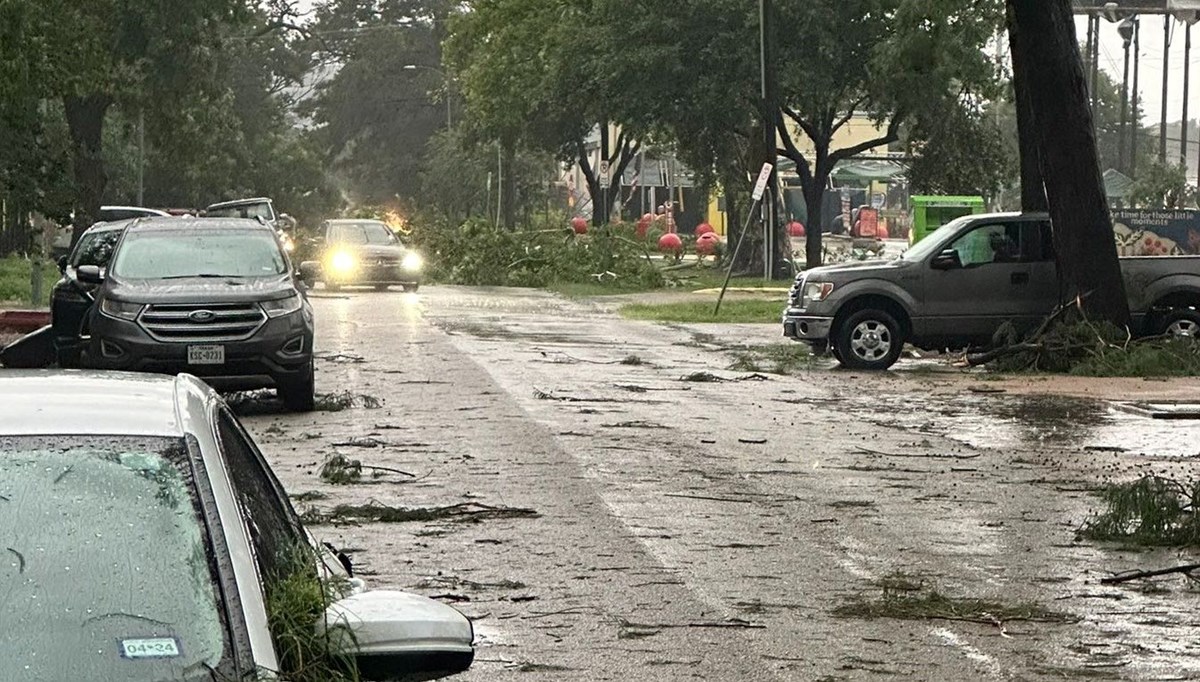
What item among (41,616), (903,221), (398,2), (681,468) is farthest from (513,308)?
(398,2)

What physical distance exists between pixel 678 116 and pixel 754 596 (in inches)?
1755

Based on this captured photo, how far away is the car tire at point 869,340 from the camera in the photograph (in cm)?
2702

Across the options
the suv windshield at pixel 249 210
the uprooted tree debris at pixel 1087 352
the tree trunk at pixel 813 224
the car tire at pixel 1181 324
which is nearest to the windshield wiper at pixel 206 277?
the uprooted tree debris at pixel 1087 352

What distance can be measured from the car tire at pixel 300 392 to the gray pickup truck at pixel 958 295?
8.97 m

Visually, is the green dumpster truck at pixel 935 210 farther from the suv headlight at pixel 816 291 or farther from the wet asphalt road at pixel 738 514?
the wet asphalt road at pixel 738 514

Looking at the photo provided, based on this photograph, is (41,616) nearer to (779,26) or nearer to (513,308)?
(513,308)

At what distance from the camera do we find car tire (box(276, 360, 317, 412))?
19.7 meters

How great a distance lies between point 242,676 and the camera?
4309mm

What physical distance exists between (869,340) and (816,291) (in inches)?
35.5

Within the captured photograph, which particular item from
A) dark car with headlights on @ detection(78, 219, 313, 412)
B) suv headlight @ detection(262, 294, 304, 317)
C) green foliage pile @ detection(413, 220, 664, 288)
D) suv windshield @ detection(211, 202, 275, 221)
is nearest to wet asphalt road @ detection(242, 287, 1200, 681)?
dark car with headlights on @ detection(78, 219, 313, 412)

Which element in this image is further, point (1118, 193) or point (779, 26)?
point (1118, 193)

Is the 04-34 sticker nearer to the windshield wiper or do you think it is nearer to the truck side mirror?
the windshield wiper

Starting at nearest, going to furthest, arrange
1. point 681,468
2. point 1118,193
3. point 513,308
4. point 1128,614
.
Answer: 1. point 1128,614
2. point 681,468
3. point 513,308
4. point 1118,193

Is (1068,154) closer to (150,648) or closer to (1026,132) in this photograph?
(1026,132)
